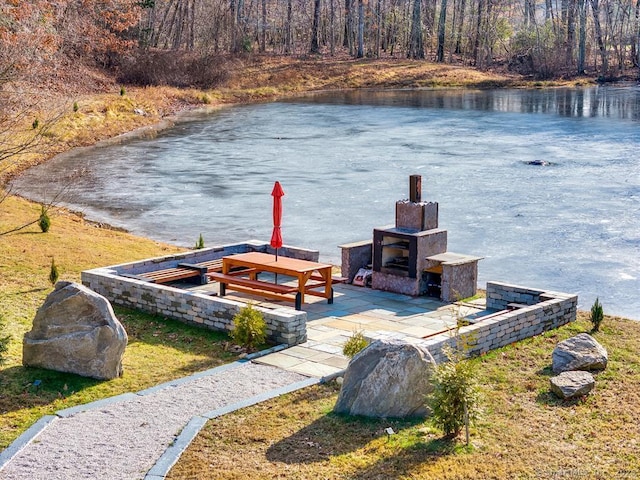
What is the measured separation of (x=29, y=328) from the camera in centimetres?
1255

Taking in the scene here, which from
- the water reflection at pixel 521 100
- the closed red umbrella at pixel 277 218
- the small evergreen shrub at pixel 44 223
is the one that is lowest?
the small evergreen shrub at pixel 44 223

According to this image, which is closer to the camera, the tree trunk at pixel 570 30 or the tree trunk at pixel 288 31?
the tree trunk at pixel 288 31

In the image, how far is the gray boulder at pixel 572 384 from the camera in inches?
396

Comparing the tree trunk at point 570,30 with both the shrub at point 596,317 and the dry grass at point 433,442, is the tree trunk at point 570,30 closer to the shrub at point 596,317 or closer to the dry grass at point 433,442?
the shrub at point 596,317

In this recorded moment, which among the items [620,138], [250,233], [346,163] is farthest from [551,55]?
[250,233]

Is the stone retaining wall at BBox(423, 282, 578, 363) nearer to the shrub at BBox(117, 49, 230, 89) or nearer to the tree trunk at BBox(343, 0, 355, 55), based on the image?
the shrub at BBox(117, 49, 230, 89)

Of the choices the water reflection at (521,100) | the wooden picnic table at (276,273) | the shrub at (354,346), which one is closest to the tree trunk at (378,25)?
the water reflection at (521,100)

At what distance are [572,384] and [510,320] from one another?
7.04ft

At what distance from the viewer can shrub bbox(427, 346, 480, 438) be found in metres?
8.62

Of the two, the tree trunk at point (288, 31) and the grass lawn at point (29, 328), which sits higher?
the tree trunk at point (288, 31)

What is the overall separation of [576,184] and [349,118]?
2004 cm

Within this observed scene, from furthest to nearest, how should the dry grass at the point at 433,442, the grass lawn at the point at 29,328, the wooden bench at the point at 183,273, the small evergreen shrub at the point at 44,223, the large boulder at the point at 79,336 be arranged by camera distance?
the small evergreen shrub at the point at 44,223 → the wooden bench at the point at 183,273 → the large boulder at the point at 79,336 → the grass lawn at the point at 29,328 → the dry grass at the point at 433,442

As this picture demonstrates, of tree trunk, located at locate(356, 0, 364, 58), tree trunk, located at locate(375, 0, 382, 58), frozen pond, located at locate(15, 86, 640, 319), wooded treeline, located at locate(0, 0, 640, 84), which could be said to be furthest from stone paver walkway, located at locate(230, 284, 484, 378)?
tree trunk, located at locate(375, 0, 382, 58)

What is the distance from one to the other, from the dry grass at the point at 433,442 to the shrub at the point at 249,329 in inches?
66.8
